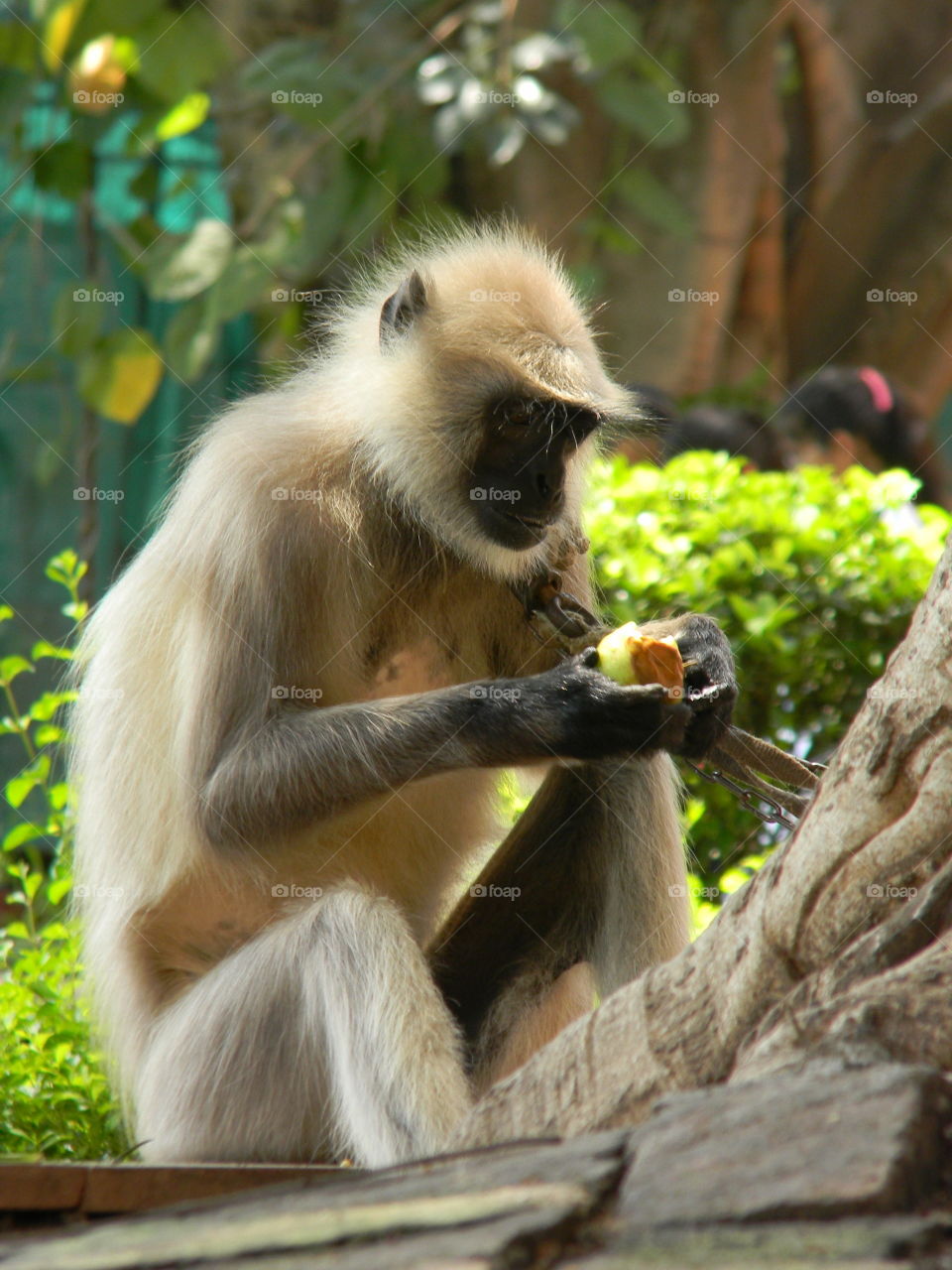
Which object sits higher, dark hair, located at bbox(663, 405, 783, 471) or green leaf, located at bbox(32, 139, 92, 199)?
green leaf, located at bbox(32, 139, 92, 199)

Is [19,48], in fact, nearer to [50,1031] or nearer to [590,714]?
[50,1031]

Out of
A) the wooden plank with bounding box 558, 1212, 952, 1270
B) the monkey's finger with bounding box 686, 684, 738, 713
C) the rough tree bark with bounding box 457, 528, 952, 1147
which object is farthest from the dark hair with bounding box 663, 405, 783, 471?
the wooden plank with bounding box 558, 1212, 952, 1270

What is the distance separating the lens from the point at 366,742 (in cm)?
323

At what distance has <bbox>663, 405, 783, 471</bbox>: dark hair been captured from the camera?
7824 millimetres

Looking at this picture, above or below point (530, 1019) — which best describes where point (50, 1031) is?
below

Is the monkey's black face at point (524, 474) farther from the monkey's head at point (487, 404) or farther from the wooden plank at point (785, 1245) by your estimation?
the wooden plank at point (785, 1245)

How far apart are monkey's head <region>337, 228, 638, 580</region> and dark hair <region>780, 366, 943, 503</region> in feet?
17.6

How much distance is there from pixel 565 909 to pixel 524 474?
1.05m

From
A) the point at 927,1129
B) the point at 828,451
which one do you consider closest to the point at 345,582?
the point at 927,1129

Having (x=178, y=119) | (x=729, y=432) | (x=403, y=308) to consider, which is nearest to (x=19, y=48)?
(x=178, y=119)

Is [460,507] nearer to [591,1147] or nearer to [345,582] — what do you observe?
[345,582]

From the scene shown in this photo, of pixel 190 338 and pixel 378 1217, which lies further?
pixel 190 338

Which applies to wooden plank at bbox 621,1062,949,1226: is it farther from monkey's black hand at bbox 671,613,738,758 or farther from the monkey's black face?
the monkey's black face

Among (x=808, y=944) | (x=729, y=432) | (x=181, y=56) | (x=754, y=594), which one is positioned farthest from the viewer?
(x=729, y=432)
